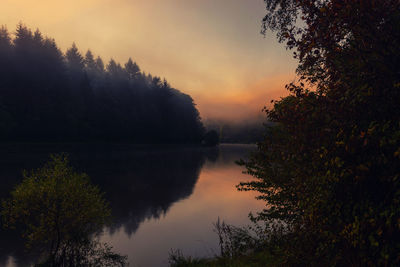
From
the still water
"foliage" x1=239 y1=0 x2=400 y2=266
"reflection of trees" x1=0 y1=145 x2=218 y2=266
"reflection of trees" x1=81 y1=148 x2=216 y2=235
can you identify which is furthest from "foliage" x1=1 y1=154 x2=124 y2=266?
"foliage" x1=239 y1=0 x2=400 y2=266

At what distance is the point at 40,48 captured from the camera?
4304 inches

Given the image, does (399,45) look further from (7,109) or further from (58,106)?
(58,106)

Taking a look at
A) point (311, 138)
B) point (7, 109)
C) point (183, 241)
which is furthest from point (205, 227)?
point (7, 109)

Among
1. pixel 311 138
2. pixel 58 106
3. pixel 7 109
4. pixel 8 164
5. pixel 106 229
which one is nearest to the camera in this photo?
pixel 311 138

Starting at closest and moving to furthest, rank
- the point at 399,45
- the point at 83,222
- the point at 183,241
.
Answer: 1. the point at 399,45
2. the point at 83,222
3. the point at 183,241

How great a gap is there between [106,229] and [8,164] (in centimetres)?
4863

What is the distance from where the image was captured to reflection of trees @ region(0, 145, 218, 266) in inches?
1345

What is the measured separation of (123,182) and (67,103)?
203 feet

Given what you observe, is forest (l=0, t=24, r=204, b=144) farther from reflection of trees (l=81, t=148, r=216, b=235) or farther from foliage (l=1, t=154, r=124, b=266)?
foliage (l=1, t=154, r=124, b=266)

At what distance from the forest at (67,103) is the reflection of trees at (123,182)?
7.92 metres

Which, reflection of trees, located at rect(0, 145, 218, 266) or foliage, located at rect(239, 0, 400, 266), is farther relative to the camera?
reflection of trees, located at rect(0, 145, 218, 266)

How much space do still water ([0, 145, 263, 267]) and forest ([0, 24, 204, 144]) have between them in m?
9.48

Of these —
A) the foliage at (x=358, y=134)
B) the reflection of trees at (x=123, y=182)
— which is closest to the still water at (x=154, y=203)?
the reflection of trees at (x=123, y=182)

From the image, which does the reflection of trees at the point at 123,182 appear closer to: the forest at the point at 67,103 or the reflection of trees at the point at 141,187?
the reflection of trees at the point at 141,187
